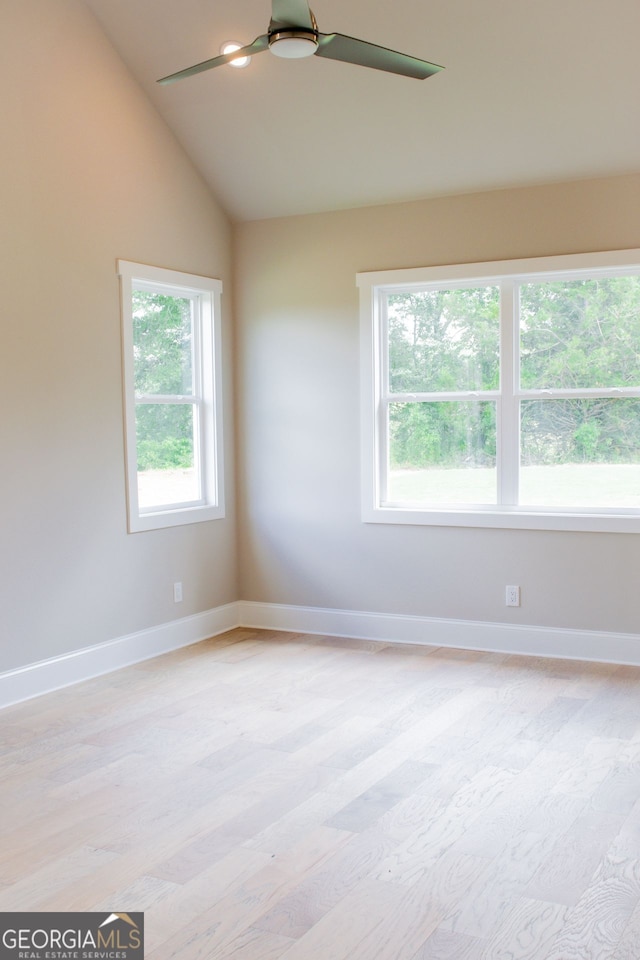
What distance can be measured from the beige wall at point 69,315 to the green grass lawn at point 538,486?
1.55 metres

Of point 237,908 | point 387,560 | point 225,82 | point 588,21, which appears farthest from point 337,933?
point 225,82

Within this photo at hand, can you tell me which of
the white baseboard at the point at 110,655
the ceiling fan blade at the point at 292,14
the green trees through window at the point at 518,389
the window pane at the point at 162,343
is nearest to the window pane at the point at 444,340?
the green trees through window at the point at 518,389

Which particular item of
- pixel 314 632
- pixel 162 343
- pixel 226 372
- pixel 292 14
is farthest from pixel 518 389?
pixel 292 14

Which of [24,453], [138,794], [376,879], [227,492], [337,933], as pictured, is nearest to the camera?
[337,933]

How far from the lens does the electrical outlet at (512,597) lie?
5.40m

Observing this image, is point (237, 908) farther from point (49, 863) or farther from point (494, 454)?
point (494, 454)

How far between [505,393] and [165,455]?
206 centimetres

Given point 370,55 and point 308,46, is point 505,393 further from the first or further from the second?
point 308,46

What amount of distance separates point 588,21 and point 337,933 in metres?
3.91

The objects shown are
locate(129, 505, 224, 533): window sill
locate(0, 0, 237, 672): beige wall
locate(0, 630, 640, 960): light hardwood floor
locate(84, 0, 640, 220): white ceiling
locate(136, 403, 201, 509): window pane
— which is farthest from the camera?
locate(136, 403, 201, 509): window pane

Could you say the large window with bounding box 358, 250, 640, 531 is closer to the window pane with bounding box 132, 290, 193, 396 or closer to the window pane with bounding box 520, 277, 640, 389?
the window pane with bounding box 520, 277, 640, 389

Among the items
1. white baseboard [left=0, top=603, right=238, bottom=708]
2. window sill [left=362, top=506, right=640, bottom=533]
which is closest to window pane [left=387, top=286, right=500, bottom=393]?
window sill [left=362, top=506, right=640, bottom=533]

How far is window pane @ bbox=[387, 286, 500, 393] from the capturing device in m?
5.48

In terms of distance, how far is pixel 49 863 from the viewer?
9.52ft
